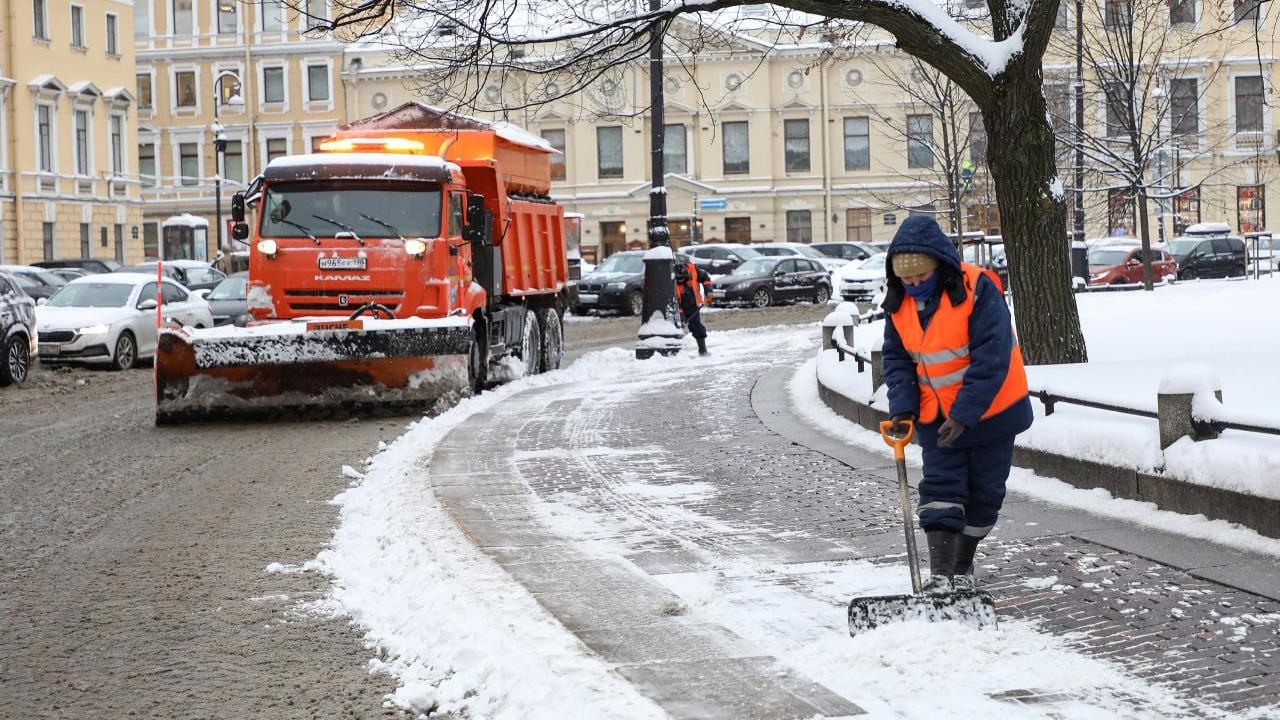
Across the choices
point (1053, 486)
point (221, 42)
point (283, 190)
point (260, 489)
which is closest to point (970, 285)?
point (1053, 486)

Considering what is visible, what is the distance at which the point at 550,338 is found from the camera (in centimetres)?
2292

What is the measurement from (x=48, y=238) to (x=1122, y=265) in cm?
3565

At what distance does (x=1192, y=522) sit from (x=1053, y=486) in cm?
157

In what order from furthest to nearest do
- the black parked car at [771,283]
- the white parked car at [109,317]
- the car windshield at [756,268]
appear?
the car windshield at [756,268]
the black parked car at [771,283]
the white parked car at [109,317]

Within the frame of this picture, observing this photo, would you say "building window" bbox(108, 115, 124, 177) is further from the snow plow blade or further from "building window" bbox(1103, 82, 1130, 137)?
the snow plow blade

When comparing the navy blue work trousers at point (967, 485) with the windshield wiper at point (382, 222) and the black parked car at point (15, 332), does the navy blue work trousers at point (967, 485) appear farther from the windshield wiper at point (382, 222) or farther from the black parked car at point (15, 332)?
the black parked car at point (15, 332)

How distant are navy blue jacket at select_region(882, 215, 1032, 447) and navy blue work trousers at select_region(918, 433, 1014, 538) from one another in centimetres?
7

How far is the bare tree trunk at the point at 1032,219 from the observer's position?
13.7m

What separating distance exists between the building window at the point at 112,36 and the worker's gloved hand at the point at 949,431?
192 feet

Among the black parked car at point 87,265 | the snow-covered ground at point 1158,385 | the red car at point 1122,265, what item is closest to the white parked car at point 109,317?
the snow-covered ground at point 1158,385

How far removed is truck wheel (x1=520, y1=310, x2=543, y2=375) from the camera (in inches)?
832

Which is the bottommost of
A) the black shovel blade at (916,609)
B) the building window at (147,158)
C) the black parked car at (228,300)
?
the black shovel blade at (916,609)

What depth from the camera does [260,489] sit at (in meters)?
11.5

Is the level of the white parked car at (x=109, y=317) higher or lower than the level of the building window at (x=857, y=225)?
lower
